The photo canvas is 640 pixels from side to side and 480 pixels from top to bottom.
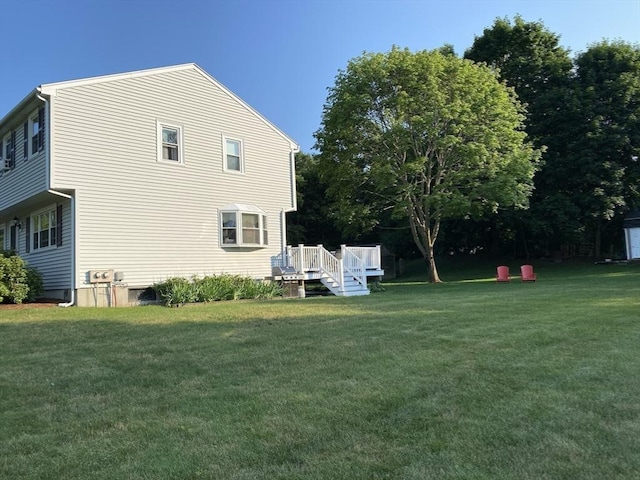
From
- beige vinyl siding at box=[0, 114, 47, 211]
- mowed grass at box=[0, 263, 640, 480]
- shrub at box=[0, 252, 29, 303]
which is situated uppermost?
beige vinyl siding at box=[0, 114, 47, 211]

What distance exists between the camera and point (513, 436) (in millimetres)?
3311

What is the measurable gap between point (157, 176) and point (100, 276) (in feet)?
11.2

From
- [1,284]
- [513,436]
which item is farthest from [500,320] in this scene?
[1,284]

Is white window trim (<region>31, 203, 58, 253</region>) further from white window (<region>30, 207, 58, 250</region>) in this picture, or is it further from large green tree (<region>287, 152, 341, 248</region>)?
large green tree (<region>287, 152, 341, 248</region>)

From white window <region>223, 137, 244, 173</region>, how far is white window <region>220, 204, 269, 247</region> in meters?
1.35

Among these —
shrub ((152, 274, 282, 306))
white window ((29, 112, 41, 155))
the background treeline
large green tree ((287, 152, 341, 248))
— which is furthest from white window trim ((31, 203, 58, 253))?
large green tree ((287, 152, 341, 248))

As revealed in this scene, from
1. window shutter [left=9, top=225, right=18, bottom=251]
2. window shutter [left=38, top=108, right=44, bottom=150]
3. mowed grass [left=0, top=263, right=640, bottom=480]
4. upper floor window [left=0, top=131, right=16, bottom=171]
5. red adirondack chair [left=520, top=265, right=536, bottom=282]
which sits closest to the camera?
mowed grass [left=0, top=263, right=640, bottom=480]

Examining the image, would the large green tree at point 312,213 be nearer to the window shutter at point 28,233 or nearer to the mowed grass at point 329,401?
the window shutter at point 28,233

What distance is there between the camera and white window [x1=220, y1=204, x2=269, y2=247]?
645 inches

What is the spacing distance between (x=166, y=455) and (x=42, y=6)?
58.9ft

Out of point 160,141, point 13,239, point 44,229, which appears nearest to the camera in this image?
point 160,141

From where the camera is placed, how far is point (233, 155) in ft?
55.9

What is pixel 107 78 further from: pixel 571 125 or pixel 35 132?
pixel 571 125

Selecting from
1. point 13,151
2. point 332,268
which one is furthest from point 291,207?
point 13,151
